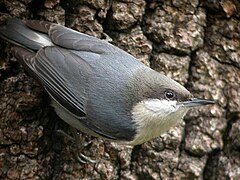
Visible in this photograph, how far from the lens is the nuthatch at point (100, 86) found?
6.26 metres

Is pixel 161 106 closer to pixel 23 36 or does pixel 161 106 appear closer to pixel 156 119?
pixel 156 119

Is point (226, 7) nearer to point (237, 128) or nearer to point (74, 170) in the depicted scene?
point (237, 128)

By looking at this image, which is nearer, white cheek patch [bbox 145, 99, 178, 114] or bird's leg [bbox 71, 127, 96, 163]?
white cheek patch [bbox 145, 99, 178, 114]

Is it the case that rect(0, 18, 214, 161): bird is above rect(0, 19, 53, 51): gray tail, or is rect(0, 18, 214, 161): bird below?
below

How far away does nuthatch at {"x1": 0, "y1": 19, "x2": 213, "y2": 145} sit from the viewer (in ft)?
20.5

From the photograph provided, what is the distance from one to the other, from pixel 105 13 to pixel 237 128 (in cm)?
113

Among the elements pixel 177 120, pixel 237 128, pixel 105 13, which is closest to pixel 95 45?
pixel 105 13

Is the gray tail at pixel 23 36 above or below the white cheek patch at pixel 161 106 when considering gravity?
above

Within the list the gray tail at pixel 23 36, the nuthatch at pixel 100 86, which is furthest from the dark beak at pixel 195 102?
the gray tail at pixel 23 36

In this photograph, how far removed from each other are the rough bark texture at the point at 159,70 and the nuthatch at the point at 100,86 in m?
0.12

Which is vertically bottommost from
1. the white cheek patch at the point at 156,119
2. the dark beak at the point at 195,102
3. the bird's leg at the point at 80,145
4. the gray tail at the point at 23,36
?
the bird's leg at the point at 80,145

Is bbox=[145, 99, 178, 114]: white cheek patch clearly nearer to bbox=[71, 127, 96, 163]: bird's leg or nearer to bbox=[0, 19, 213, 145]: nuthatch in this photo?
bbox=[0, 19, 213, 145]: nuthatch

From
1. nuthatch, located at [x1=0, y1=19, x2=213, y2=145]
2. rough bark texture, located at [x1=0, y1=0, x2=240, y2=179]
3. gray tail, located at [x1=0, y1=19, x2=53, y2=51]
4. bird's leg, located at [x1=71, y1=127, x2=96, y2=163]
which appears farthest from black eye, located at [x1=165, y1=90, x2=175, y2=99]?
gray tail, located at [x1=0, y1=19, x2=53, y2=51]

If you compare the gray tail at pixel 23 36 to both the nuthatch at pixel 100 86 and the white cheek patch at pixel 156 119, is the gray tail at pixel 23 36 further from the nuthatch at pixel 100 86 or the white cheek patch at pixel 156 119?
the white cheek patch at pixel 156 119
